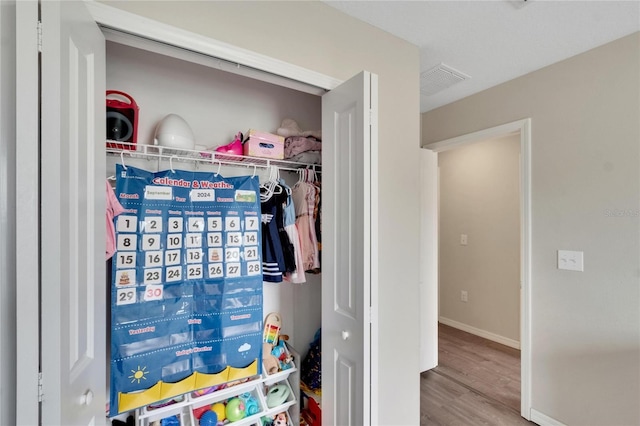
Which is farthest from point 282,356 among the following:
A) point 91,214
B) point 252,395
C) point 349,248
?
point 91,214

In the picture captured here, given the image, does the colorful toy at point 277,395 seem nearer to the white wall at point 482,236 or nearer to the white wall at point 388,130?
the white wall at point 388,130

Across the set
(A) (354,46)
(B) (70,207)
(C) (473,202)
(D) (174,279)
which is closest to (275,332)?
(D) (174,279)

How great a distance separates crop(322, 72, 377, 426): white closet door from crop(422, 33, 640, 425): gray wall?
1637 millimetres

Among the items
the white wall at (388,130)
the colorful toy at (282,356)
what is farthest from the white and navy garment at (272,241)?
the white wall at (388,130)

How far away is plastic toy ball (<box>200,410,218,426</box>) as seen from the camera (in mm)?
1526

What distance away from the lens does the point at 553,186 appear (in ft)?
6.63

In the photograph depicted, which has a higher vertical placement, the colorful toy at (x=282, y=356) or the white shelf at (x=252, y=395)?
the colorful toy at (x=282, y=356)

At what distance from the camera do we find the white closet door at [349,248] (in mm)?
1187

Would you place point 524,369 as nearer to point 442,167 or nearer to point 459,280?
point 459,280

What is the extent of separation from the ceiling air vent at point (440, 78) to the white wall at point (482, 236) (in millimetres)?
1397

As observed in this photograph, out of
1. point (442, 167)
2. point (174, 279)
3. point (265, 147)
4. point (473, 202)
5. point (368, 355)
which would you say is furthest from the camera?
point (442, 167)

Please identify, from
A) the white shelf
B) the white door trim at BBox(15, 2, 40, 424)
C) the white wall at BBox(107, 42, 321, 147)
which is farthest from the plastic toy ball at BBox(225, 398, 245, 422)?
the white wall at BBox(107, 42, 321, 147)

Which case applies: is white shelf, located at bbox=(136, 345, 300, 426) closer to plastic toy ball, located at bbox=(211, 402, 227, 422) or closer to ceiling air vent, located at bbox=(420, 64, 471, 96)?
plastic toy ball, located at bbox=(211, 402, 227, 422)

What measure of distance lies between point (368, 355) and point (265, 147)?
3.99 feet
